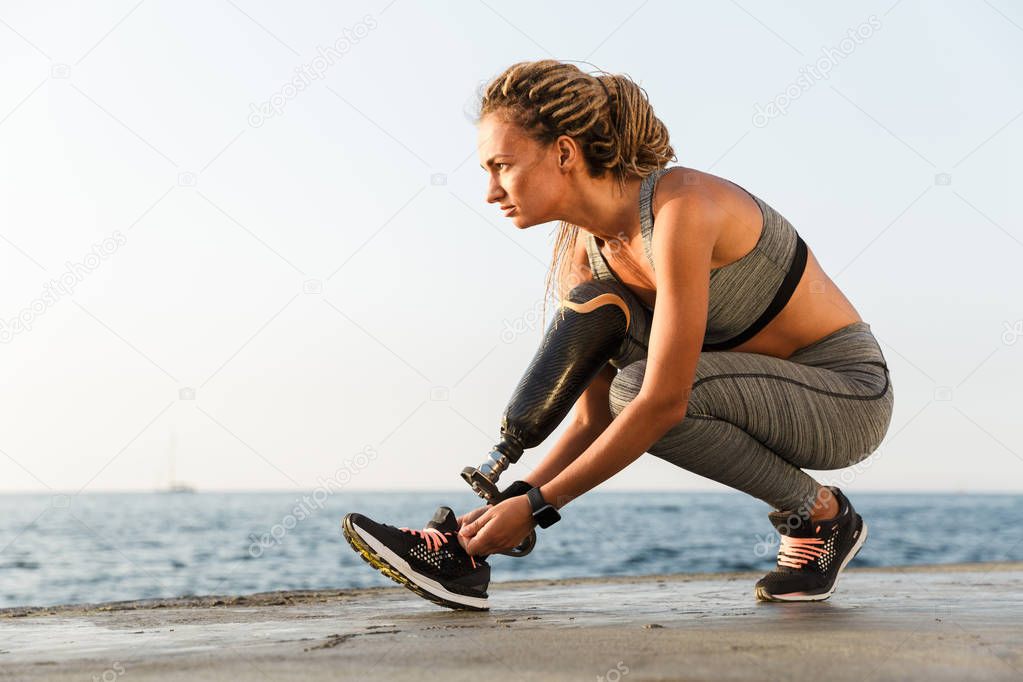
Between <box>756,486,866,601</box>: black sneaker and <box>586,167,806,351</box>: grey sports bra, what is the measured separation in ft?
1.76

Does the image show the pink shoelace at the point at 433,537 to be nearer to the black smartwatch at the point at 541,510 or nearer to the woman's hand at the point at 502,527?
the woman's hand at the point at 502,527

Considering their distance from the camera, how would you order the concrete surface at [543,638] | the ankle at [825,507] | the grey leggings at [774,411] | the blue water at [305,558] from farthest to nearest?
1. the blue water at [305,558]
2. the ankle at [825,507]
3. the grey leggings at [774,411]
4. the concrete surface at [543,638]

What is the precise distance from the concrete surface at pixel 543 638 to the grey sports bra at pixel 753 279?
761 millimetres

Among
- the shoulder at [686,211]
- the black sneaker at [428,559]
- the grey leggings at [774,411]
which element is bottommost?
the black sneaker at [428,559]

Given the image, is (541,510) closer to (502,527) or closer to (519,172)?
(502,527)

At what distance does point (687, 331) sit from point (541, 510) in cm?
56

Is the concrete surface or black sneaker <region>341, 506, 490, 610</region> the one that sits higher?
black sneaker <region>341, 506, 490, 610</region>

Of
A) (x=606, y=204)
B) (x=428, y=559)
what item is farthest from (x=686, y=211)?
(x=428, y=559)

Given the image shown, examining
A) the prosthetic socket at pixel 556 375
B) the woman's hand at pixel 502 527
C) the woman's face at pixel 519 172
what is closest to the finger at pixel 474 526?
the woman's hand at pixel 502 527

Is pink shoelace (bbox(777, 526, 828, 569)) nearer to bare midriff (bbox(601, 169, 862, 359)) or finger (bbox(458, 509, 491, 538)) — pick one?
bare midriff (bbox(601, 169, 862, 359))

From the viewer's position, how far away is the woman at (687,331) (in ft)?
7.75

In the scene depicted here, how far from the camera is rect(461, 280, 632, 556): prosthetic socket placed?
8.44 ft

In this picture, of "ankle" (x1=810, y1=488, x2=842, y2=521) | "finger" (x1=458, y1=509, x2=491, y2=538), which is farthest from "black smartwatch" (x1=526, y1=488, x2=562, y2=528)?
"ankle" (x1=810, y1=488, x2=842, y2=521)

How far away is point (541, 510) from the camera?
7.78ft
